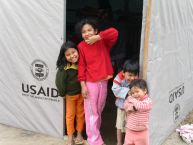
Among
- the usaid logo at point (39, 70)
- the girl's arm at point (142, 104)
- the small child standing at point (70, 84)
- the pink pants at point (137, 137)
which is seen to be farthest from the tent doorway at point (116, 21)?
the girl's arm at point (142, 104)

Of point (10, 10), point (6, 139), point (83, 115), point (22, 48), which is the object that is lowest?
point (6, 139)

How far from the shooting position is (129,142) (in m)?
4.01

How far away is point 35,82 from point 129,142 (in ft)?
4.94

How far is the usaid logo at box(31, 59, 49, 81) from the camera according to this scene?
4716 millimetres

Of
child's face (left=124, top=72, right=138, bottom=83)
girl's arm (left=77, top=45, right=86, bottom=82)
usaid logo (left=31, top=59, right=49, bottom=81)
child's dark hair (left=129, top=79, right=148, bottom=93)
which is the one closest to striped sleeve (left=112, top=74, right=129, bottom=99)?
child's face (left=124, top=72, right=138, bottom=83)

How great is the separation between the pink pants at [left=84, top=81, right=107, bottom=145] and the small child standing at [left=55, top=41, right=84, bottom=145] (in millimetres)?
174

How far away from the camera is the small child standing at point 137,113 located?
3.80 meters

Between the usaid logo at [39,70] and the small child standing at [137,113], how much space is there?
4.13 ft

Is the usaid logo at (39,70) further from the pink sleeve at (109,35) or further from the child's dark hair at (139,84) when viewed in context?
the child's dark hair at (139,84)

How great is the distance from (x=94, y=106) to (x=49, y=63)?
792 millimetres

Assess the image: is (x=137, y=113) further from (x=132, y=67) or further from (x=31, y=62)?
(x=31, y=62)

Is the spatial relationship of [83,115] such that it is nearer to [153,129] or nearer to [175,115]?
[153,129]

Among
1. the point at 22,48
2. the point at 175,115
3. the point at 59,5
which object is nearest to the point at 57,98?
the point at 22,48

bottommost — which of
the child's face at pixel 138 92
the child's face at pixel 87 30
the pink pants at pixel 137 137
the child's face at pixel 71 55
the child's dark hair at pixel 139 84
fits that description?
the pink pants at pixel 137 137
